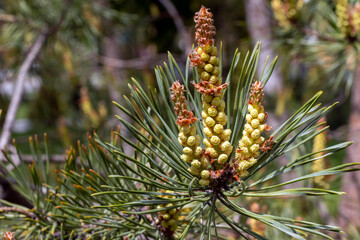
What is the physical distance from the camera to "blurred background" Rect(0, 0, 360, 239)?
2.32 feet

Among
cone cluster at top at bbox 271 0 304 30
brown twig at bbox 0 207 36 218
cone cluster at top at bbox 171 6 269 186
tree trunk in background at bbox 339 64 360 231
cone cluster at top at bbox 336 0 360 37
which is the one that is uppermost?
cone cluster at top at bbox 271 0 304 30

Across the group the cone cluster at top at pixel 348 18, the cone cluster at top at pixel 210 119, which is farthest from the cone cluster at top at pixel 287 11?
the cone cluster at top at pixel 210 119

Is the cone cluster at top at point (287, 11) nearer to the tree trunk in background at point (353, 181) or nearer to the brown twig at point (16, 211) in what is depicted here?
the tree trunk in background at point (353, 181)

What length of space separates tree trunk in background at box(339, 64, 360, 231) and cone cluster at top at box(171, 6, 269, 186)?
595 mm

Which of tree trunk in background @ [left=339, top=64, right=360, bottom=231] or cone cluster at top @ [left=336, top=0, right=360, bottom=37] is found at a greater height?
cone cluster at top @ [left=336, top=0, right=360, bottom=37]

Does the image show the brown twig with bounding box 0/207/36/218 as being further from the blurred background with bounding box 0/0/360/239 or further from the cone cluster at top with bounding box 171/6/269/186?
the cone cluster at top with bounding box 171/6/269/186

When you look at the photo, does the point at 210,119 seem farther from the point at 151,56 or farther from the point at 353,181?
the point at 151,56

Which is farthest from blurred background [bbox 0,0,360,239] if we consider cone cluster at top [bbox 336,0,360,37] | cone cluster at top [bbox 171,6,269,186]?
cone cluster at top [bbox 171,6,269,186]

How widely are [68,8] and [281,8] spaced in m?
0.62

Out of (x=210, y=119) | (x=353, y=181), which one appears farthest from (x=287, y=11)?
(x=210, y=119)

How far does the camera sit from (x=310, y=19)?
30.7 inches

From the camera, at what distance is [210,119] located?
260 millimetres

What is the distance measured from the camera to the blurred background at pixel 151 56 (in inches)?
27.9

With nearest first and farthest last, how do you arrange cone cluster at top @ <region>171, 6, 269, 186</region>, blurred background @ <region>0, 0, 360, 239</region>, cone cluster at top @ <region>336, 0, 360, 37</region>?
cone cluster at top @ <region>171, 6, 269, 186</region> < cone cluster at top @ <region>336, 0, 360, 37</region> < blurred background @ <region>0, 0, 360, 239</region>
